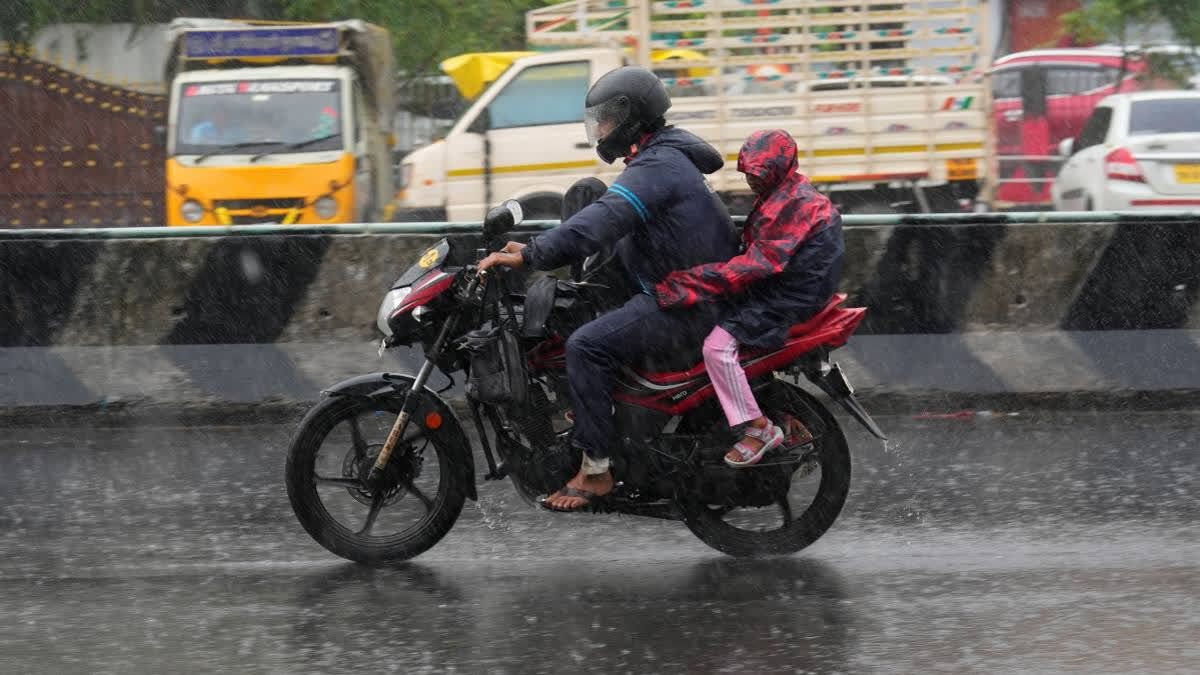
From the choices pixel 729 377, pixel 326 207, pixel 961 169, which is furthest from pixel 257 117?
pixel 729 377

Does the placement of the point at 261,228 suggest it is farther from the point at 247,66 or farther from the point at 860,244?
the point at 247,66

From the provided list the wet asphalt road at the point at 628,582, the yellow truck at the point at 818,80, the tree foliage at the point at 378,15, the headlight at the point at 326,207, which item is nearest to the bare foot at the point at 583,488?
the wet asphalt road at the point at 628,582

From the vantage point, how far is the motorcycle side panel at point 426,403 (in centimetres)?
569

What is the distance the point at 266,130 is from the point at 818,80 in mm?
5593

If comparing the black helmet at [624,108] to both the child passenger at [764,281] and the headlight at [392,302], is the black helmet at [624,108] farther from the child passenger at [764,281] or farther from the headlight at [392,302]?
the headlight at [392,302]

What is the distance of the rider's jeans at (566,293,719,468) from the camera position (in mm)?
5484

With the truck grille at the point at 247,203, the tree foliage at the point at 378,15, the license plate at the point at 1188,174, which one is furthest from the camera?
the tree foliage at the point at 378,15

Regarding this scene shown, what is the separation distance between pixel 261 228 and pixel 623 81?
382 cm

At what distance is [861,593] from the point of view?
5320 mm

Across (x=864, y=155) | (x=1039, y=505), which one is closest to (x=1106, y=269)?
(x=1039, y=505)

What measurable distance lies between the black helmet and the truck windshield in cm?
1183

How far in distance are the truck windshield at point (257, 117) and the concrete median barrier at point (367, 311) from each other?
8.28 m

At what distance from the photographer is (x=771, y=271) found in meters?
5.48

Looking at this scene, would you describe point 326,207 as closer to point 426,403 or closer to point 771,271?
point 426,403
